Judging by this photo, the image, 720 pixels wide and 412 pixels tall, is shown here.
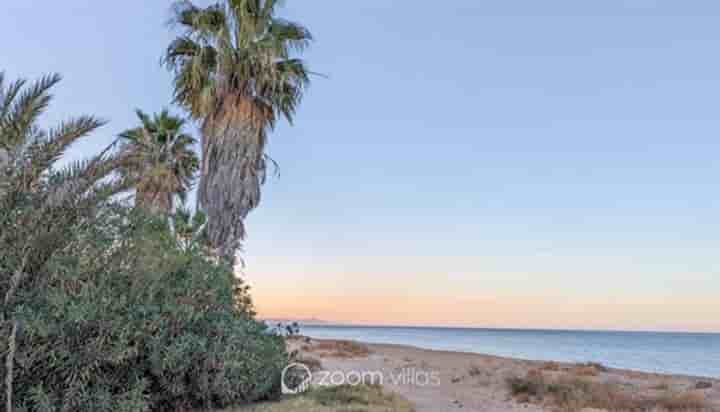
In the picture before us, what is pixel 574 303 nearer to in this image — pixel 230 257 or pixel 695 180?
pixel 695 180

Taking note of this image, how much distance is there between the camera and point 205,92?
1067cm

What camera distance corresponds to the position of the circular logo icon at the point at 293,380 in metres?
7.60

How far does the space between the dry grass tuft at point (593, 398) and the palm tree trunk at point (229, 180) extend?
7.33 m

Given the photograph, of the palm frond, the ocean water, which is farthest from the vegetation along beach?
the ocean water

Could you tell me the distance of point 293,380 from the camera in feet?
25.6

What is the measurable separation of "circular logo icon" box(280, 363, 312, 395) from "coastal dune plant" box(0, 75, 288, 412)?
1.87 feet

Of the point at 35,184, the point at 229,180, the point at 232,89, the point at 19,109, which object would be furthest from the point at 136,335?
the point at 232,89

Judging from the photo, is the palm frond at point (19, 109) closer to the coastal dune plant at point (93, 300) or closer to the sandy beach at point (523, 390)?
the coastal dune plant at point (93, 300)

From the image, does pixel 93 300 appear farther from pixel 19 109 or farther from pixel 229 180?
pixel 229 180

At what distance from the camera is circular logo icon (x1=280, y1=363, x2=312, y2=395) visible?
7.60 meters

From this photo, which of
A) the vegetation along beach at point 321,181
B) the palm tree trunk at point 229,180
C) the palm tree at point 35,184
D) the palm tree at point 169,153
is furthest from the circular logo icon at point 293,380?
the palm tree at point 169,153

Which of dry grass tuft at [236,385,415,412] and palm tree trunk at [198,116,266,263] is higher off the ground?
palm tree trunk at [198,116,266,263]

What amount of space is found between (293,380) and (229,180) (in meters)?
4.86

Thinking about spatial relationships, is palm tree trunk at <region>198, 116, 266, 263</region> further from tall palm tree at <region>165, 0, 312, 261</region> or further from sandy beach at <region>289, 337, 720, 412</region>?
sandy beach at <region>289, 337, 720, 412</region>
